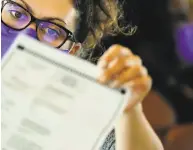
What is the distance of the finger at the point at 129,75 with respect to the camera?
0.69 m

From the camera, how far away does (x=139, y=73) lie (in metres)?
0.69

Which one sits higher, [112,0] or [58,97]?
[112,0]

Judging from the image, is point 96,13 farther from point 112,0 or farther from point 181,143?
point 181,143

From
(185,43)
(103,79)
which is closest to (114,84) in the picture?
(103,79)

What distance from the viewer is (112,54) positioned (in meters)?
0.70

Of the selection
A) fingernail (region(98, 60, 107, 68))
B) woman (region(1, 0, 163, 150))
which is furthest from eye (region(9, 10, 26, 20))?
fingernail (region(98, 60, 107, 68))

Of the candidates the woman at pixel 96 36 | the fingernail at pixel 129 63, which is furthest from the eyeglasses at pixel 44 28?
the fingernail at pixel 129 63

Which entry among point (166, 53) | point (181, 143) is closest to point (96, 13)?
point (166, 53)

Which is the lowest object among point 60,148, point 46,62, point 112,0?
point 60,148

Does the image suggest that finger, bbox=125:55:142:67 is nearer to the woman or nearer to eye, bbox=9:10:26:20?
the woman

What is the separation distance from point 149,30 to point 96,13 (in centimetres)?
10

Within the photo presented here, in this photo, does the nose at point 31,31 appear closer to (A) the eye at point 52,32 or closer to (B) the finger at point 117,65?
(A) the eye at point 52,32

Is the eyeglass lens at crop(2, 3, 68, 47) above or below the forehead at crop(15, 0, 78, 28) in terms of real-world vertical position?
below

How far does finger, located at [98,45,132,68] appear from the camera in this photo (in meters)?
0.70
